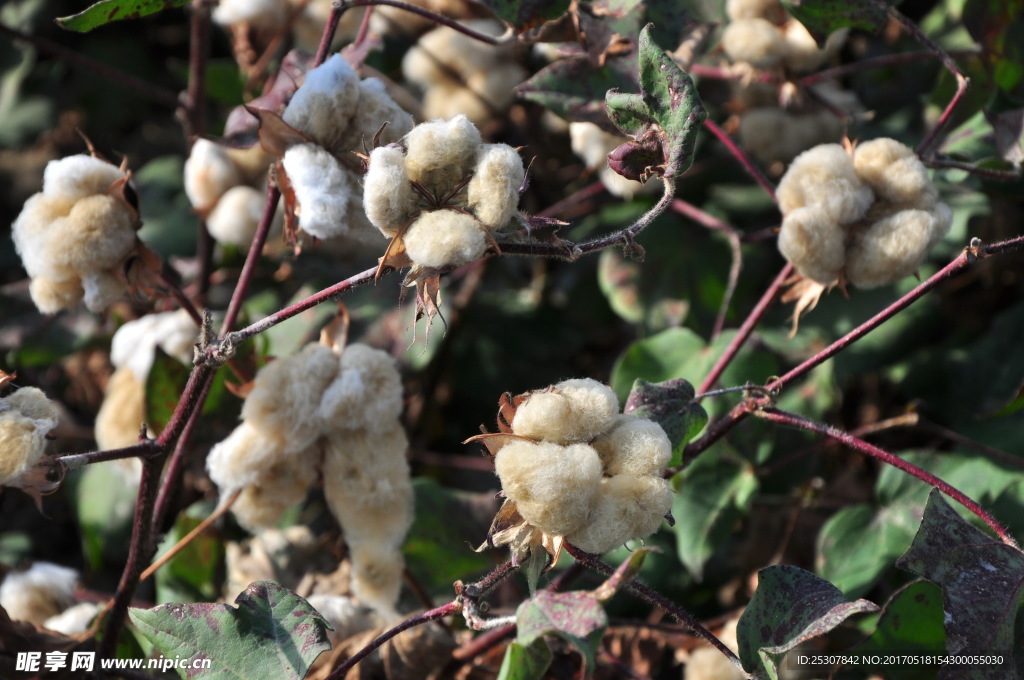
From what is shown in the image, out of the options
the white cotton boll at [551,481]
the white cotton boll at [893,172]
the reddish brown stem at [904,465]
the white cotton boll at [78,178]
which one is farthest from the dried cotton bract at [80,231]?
the white cotton boll at [893,172]

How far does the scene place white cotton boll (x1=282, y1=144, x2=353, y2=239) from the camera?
2.68ft

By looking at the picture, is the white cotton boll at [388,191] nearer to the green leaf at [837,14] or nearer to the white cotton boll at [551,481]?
the white cotton boll at [551,481]

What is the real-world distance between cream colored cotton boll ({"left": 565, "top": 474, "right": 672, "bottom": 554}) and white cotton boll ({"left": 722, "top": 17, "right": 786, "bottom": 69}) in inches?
27.3

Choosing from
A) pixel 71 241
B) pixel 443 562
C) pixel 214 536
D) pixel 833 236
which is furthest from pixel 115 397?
pixel 833 236

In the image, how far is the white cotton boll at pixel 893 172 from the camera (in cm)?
94

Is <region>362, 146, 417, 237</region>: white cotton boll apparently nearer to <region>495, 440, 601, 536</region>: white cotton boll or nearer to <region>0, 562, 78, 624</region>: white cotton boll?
<region>495, 440, 601, 536</region>: white cotton boll

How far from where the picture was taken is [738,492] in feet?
3.74

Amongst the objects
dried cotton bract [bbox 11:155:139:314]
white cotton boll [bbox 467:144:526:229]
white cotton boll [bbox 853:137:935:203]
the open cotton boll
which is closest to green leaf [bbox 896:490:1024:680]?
white cotton boll [bbox 853:137:935:203]

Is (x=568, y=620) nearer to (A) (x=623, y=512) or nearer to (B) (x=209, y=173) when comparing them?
(A) (x=623, y=512)

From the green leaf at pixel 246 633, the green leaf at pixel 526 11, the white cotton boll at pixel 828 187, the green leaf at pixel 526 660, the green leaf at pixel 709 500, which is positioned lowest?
the green leaf at pixel 709 500

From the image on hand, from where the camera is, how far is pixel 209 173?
125 cm

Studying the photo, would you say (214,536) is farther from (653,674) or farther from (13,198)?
(13,198)

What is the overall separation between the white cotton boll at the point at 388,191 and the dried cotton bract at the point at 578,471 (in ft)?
0.57

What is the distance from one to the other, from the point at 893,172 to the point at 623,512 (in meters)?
0.50
